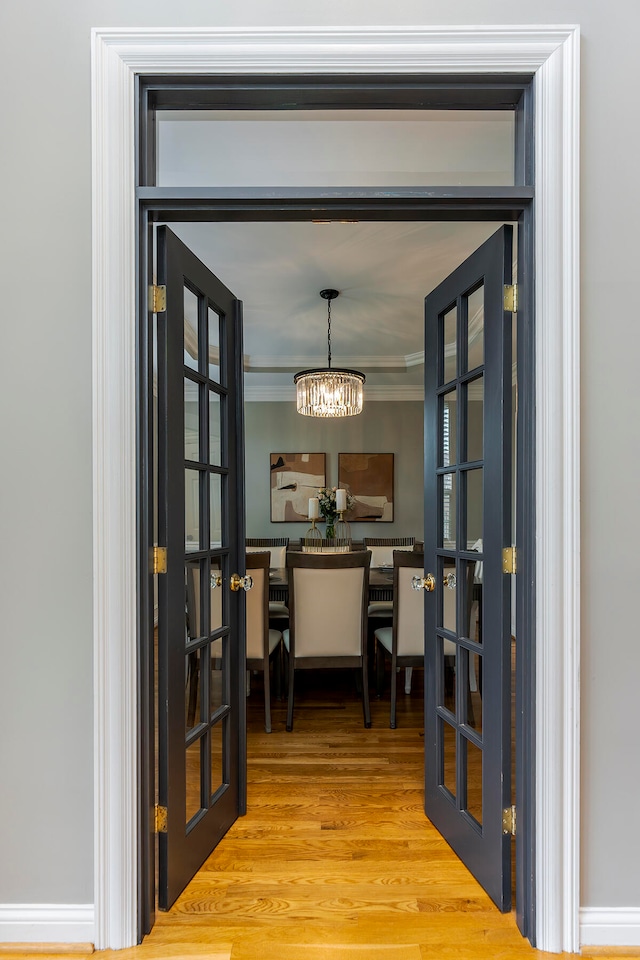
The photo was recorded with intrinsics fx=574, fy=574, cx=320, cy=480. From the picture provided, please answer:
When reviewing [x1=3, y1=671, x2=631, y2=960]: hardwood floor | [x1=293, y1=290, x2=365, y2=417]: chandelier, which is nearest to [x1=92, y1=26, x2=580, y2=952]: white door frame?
[x1=3, y1=671, x2=631, y2=960]: hardwood floor

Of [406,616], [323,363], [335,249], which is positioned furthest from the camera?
[323,363]

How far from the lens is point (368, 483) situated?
251 inches

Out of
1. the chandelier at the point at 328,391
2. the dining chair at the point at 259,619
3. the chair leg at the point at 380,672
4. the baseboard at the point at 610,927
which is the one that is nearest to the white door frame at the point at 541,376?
the baseboard at the point at 610,927

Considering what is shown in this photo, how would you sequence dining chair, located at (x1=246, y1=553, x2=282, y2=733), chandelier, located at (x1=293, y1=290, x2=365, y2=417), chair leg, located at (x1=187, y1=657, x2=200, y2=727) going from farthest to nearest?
chandelier, located at (x1=293, y1=290, x2=365, y2=417)
dining chair, located at (x1=246, y1=553, x2=282, y2=733)
chair leg, located at (x1=187, y1=657, x2=200, y2=727)

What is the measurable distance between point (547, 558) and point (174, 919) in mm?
1487

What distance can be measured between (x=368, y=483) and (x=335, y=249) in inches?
128

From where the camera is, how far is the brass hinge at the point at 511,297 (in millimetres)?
1666

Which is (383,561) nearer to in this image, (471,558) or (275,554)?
(275,554)

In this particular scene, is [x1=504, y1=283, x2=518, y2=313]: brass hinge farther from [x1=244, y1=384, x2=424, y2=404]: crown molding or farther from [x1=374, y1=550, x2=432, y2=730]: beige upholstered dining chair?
[x1=244, y1=384, x2=424, y2=404]: crown molding

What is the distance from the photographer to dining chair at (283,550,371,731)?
10.3ft

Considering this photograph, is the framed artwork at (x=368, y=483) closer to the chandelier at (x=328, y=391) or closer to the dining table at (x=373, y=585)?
the chandelier at (x=328, y=391)

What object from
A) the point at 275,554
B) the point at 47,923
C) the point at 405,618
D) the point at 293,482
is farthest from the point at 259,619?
the point at 293,482

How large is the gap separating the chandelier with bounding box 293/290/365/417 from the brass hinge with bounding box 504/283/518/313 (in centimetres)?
277

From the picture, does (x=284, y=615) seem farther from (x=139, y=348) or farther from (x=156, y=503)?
(x=139, y=348)
